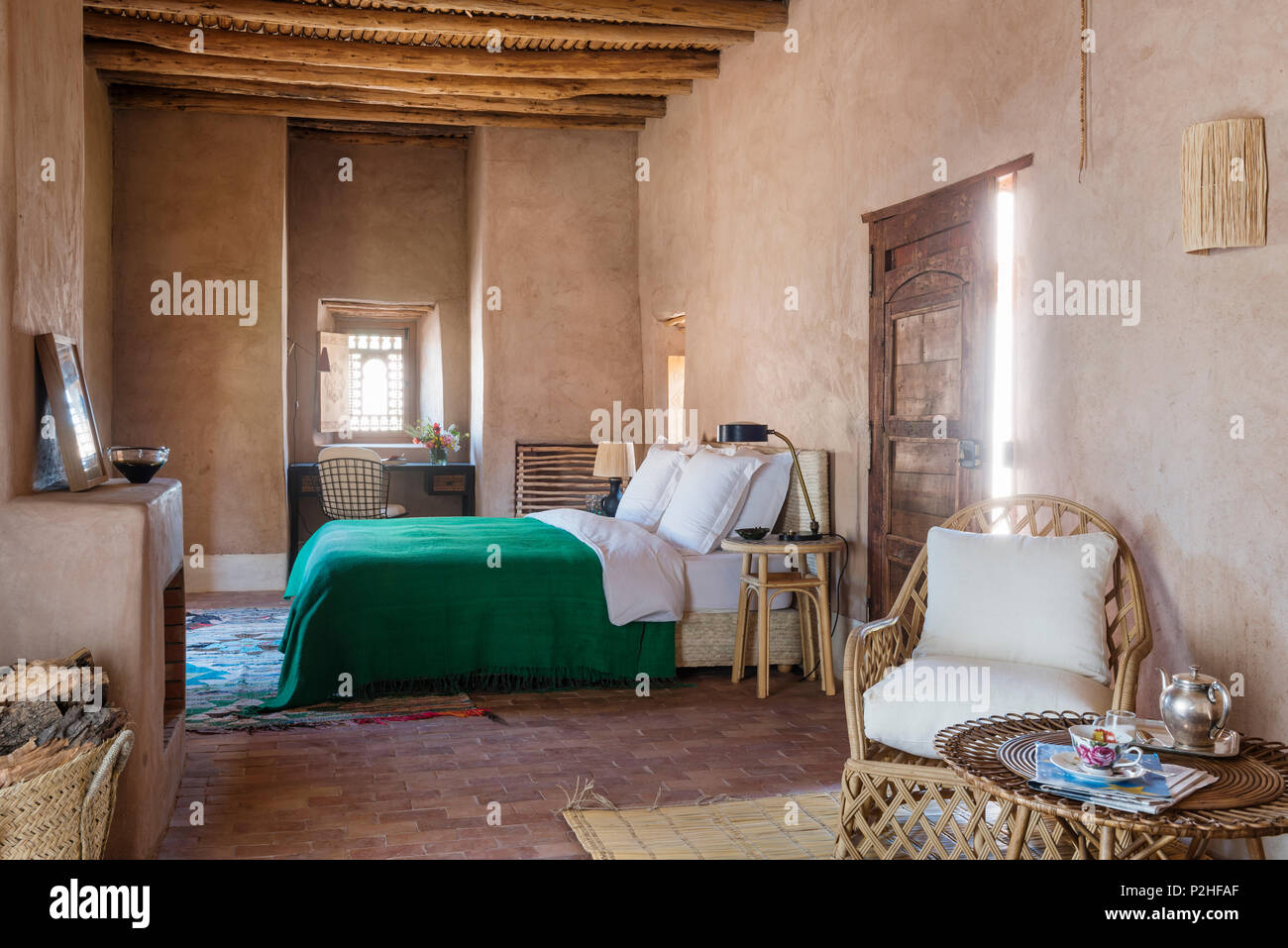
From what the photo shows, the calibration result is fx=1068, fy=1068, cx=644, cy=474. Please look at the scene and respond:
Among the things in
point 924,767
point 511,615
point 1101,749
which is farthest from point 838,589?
point 1101,749

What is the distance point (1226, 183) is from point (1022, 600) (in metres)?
1.32

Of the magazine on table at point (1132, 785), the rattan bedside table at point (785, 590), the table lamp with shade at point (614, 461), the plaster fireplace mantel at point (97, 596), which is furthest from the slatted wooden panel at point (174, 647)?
the table lamp with shade at point (614, 461)

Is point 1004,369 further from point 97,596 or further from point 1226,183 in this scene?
point 97,596

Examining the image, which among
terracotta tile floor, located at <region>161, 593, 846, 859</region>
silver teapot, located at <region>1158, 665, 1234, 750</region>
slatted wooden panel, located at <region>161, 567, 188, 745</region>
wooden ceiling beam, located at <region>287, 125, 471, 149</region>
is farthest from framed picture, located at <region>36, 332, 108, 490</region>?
wooden ceiling beam, located at <region>287, 125, 471, 149</region>

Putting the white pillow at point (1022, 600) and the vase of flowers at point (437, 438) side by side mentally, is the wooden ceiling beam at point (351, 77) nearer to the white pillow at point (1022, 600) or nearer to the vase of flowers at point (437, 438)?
the vase of flowers at point (437, 438)

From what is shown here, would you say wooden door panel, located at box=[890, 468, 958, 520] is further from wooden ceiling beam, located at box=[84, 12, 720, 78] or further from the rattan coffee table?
wooden ceiling beam, located at box=[84, 12, 720, 78]

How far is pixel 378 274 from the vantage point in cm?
987

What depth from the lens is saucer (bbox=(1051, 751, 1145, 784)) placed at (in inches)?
87.9

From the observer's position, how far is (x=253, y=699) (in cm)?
502

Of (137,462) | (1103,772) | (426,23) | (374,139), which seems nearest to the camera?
(1103,772)

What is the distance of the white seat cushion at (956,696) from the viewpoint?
2984 mm

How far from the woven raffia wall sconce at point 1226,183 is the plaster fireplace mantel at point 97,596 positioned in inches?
121

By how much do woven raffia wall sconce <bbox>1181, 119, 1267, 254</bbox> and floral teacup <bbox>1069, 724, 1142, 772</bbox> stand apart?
147 cm
